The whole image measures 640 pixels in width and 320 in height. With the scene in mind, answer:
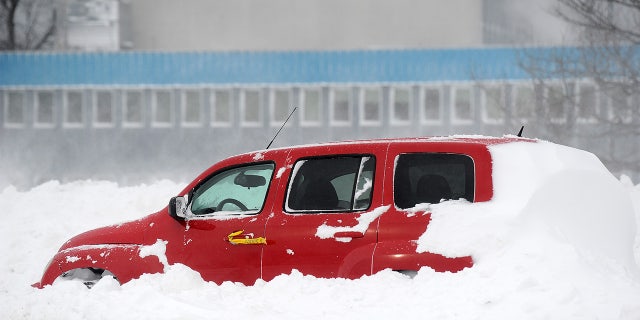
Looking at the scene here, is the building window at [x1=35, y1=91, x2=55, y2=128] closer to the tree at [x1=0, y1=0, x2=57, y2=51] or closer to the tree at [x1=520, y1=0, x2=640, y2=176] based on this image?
the tree at [x1=520, y1=0, x2=640, y2=176]

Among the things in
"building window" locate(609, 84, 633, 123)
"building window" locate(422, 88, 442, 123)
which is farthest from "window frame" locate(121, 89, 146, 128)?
"building window" locate(609, 84, 633, 123)

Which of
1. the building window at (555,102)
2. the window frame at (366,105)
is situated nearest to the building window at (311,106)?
the window frame at (366,105)

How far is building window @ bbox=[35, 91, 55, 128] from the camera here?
39.9 meters

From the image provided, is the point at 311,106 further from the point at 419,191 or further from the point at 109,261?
the point at 419,191

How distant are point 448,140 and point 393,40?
163 feet

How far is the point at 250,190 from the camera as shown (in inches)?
325

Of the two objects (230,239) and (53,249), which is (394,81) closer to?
(53,249)

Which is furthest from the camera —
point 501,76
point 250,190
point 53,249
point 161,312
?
point 501,76

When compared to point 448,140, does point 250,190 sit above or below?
below

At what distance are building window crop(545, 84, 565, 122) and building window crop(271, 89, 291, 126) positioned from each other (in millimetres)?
11150

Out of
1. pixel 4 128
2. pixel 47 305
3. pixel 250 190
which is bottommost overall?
pixel 4 128

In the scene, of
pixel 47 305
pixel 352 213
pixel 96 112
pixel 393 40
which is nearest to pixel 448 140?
pixel 352 213

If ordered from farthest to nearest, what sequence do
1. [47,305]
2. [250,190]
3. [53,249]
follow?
[53,249], [250,190], [47,305]

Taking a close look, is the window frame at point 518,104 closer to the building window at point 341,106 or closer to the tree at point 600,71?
the tree at point 600,71
